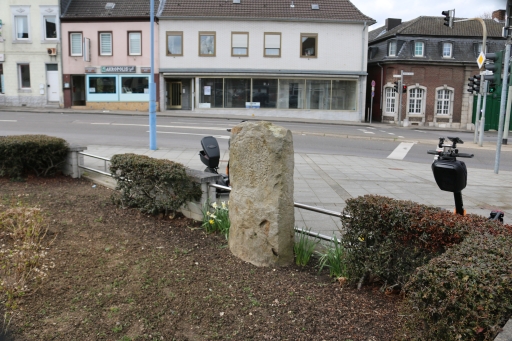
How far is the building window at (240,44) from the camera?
115ft

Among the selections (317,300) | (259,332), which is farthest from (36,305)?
(317,300)

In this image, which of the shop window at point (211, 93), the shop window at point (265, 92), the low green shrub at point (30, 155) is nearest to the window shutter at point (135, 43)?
the shop window at point (211, 93)

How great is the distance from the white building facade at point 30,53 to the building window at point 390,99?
2470 cm

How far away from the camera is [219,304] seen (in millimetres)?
3811

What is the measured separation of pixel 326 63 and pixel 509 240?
109 ft

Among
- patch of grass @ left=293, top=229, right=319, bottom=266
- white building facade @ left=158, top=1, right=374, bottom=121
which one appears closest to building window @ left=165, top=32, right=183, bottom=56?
white building facade @ left=158, top=1, right=374, bottom=121

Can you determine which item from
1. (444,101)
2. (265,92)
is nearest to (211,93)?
(265,92)

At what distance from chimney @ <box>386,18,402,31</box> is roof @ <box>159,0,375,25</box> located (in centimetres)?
720

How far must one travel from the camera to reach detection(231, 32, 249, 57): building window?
34906mm

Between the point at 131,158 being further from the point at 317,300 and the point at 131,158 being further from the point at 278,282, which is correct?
the point at 317,300

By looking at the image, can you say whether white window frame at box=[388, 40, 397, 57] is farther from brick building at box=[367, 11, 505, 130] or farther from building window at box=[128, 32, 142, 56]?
building window at box=[128, 32, 142, 56]

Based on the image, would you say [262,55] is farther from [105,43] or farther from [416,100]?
[416,100]

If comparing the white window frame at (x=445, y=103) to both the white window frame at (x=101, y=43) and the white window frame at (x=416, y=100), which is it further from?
the white window frame at (x=101, y=43)

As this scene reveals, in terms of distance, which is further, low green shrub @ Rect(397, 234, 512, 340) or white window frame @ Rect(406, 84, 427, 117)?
white window frame @ Rect(406, 84, 427, 117)
